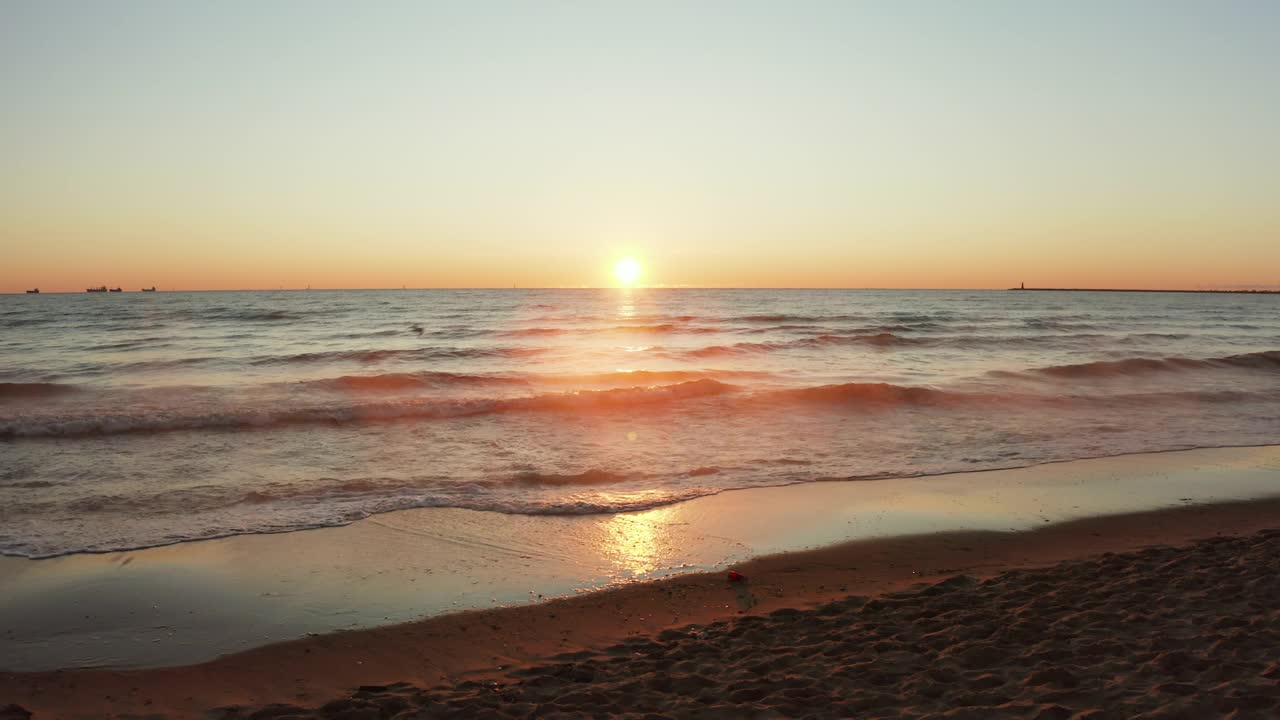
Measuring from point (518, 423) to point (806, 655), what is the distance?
10.5 m

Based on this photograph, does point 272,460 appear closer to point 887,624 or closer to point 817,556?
point 817,556

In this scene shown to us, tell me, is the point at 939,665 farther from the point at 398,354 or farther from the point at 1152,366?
the point at 398,354

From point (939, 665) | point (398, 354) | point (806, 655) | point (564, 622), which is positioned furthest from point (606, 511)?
point (398, 354)

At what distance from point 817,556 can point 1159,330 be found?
1933 inches

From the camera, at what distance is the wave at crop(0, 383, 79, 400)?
727 inches

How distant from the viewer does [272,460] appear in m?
11.6

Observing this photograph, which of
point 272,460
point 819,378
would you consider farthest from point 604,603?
point 819,378

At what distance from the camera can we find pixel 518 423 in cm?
1481

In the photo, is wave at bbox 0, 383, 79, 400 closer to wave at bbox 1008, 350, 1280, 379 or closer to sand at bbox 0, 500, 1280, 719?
sand at bbox 0, 500, 1280, 719

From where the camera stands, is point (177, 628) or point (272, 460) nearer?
point (177, 628)

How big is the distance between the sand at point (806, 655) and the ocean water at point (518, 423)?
3.19 m

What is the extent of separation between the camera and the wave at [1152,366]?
2277cm

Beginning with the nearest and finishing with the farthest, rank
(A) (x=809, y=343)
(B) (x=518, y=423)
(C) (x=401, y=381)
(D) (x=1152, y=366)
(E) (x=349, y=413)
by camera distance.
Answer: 1. (B) (x=518, y=423)
2. (E) (x=349, y=413)
3. (C) (x=401, y=381)
4. (D) (x=1152, y=366)
5. (A) (x=809, y=343)

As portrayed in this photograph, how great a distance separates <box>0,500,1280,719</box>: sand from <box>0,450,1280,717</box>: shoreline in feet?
0.06
